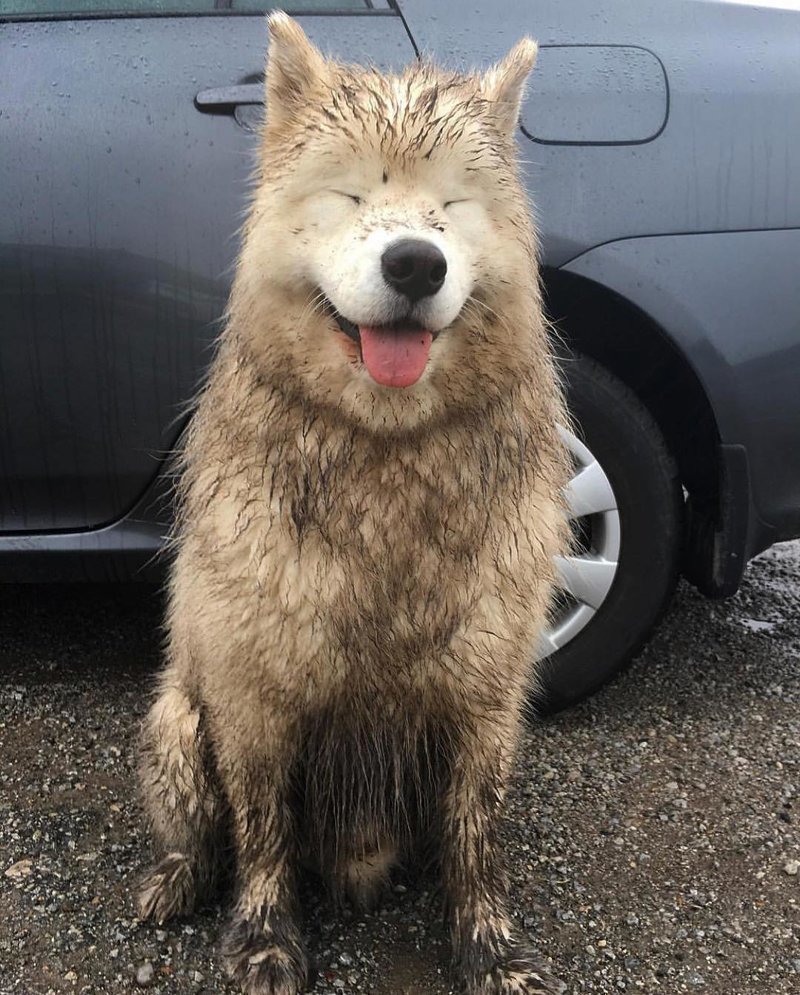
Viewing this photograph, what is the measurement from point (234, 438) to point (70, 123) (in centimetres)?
119

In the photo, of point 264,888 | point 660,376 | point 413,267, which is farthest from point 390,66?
point 264,888

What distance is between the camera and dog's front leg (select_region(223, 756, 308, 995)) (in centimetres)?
205

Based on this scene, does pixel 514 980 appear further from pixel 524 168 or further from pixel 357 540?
pixel 524 168

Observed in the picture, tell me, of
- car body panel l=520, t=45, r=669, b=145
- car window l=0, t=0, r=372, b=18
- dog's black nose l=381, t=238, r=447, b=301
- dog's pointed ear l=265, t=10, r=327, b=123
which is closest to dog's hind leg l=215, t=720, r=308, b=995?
dog's black nose l=381, t=238, r=447, b=301

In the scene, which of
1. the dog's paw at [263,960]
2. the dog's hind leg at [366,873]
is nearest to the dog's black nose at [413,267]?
the dog's hind leg at [366,873]

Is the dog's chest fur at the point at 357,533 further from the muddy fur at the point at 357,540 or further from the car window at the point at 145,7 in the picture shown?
the car window at the point at 145,7

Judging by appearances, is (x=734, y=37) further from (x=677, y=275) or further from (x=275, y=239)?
(x=275, y=239)

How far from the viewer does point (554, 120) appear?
8.38 ft

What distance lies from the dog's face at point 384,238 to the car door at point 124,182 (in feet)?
2.52

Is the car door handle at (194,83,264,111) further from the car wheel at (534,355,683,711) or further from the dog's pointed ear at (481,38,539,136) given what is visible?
the car wheel at (534,355,683,711)

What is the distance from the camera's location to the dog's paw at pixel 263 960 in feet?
6.70

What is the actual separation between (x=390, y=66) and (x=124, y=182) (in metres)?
0.76

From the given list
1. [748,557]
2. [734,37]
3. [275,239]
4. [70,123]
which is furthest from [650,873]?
[70,123]

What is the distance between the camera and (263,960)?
2.06 m
